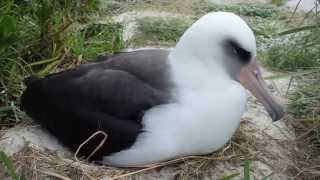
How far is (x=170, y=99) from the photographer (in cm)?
276

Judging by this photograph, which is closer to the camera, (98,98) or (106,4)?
(98,98)

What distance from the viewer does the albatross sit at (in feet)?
9.05

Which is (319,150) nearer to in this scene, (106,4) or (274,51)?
(274,51)

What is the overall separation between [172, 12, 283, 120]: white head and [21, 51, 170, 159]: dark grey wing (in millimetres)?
172

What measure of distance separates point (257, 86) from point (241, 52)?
0.54 ft

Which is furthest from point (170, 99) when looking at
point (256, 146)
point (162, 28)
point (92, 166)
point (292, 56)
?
point (162, 28)

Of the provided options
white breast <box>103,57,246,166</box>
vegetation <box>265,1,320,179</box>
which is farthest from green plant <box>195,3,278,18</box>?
white breast <box>103,57,246,166</box>

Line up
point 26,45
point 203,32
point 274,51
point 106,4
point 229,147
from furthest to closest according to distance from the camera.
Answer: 1. point 106,4
2. point 274,51
3. point 26,45
4. point 229,147
5. point 203,32

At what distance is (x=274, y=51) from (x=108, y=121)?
1.55 metres

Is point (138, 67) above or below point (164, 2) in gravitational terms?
above

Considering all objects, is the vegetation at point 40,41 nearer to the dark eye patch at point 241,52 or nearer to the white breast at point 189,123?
the white breast at point 189,123

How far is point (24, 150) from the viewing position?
2934 mm

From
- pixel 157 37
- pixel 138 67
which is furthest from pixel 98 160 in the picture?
pixel 157 37

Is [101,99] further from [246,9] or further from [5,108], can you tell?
[246,9]
